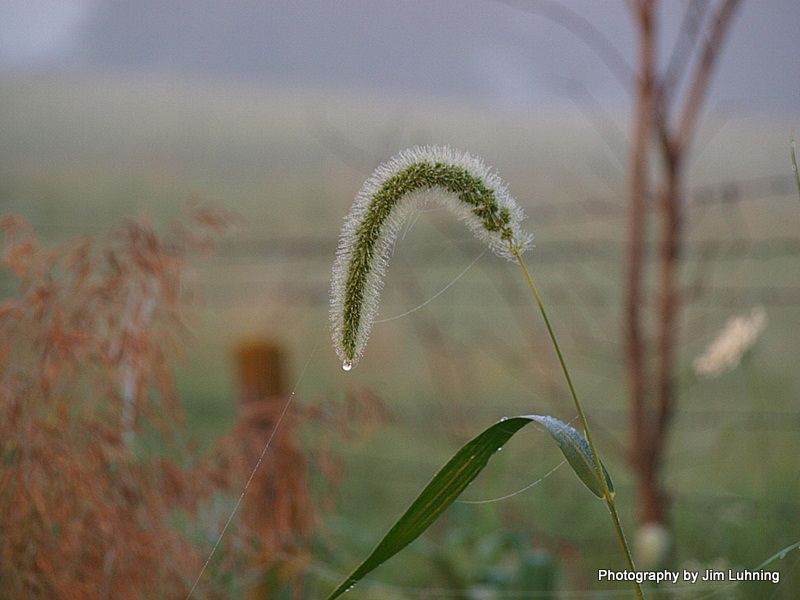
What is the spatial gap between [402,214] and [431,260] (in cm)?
137

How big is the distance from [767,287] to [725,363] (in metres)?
0.86

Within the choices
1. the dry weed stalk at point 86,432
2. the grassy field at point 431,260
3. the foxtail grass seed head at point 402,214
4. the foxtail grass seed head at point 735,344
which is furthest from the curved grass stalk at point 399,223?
the grassy field at point 431,260

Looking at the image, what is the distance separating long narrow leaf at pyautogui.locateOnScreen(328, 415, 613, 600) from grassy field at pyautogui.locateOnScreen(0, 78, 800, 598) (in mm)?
1283

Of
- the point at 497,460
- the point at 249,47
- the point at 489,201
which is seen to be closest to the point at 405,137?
the point at 249,47

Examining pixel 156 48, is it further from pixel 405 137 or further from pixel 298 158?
pixel 405 137

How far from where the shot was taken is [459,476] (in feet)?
1.64

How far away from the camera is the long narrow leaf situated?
46 centimetres

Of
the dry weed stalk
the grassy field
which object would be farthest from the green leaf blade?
the grassy field

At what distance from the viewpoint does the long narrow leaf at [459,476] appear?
461mm

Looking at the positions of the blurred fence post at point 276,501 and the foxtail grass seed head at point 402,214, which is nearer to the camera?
the foxtail grass seed head at point 402,214

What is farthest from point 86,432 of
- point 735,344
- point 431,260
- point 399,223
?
point 431,260

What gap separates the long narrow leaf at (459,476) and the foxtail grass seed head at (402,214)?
0.09 meters

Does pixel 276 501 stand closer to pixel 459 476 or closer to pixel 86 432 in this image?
pixel 86 432

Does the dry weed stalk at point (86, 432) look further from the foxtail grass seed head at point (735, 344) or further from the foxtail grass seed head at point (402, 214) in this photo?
the foxtail grass seed head at point (735, 344)
